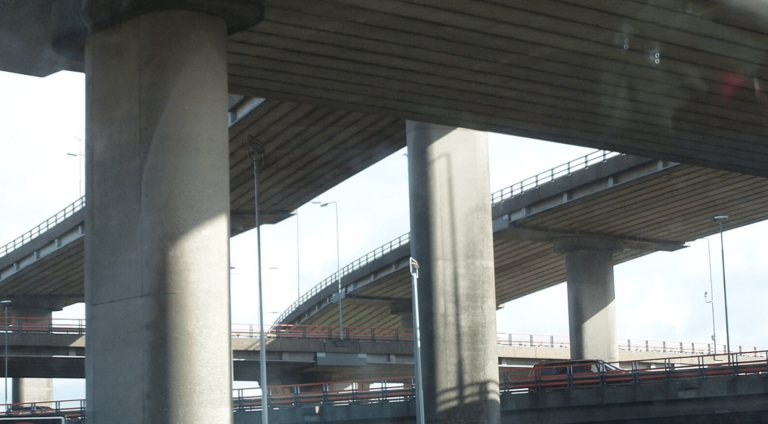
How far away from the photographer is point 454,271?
26812 mm

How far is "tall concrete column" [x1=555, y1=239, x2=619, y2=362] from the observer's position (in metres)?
48.1

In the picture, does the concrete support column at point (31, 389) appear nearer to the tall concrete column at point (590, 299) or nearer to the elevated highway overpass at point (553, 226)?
the elevated highway overpass at point (553, 226)

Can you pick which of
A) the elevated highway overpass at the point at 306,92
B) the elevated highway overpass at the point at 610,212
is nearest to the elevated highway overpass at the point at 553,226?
the elevated highway overpass at the point at 610,212

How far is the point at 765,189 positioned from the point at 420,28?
31696 millimetres

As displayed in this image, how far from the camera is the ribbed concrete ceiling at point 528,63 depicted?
15.3 meters

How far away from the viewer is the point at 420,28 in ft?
51.7

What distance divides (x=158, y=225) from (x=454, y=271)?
15716 millimetres

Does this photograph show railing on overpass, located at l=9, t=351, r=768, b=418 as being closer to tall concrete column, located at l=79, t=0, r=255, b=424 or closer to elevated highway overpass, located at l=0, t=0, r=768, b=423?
elevated highway overpass, located at l=0, t=0, r=768, b=423

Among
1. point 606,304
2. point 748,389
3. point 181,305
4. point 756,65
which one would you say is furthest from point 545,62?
point 606,304

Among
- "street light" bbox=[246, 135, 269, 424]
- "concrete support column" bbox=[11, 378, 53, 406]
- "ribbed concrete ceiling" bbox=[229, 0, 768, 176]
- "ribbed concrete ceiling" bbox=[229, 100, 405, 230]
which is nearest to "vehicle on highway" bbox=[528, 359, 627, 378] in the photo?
"street light" bbox=[246, 135, 269, 424]

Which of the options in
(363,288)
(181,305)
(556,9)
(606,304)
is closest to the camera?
(181,305)

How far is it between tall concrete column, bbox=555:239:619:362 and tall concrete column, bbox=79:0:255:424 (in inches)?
1486

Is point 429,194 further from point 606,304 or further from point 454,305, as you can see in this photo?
point 606,304

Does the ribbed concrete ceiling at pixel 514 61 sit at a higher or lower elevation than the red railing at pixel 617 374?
higher
